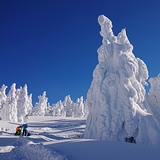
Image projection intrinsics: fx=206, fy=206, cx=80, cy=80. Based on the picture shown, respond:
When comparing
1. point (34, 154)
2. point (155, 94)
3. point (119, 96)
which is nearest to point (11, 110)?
point (155, 94)

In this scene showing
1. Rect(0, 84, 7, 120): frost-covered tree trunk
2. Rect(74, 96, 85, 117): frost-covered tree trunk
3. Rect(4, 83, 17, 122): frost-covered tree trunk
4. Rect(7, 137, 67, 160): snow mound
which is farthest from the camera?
Rect(74, 96, 85, 117): frost-covered tree trunk

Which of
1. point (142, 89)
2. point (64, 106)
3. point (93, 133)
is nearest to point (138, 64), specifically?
point (142, 89)

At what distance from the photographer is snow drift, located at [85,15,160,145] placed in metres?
22.6

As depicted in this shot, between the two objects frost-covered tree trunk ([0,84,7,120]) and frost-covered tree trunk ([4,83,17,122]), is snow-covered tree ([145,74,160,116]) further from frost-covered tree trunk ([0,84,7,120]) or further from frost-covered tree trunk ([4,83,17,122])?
frost-covered tree trunk ([0,84,7,120])

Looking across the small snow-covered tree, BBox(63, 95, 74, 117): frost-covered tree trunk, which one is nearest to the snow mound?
A: the small snow-covered tree

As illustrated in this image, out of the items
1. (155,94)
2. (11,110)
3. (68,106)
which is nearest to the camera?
(155,94)

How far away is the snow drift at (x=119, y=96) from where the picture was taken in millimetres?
22594

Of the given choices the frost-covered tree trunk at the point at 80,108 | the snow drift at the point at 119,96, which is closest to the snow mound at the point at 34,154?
the snow drift at the point at 119,96

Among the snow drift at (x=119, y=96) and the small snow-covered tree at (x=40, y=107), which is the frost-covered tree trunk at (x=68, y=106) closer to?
the small snow-covered tree at (x=40, y=107)

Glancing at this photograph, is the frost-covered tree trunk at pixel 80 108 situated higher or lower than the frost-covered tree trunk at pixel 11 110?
higher

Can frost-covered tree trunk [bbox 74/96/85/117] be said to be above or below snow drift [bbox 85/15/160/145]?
above

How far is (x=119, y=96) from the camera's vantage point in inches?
976

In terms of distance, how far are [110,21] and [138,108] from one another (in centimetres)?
1366

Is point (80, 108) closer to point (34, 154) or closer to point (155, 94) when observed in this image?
point (155, 94)
